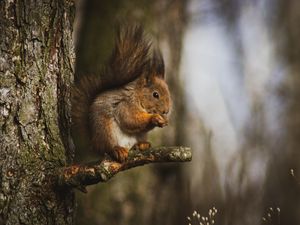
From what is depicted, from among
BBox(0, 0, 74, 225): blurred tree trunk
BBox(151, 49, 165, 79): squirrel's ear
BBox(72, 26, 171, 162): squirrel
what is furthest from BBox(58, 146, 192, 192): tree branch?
BBox(151, 49, 165, 79): squirrel's ear

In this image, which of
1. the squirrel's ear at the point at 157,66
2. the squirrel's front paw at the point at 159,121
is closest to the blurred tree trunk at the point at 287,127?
the squirrel's front paw at the point at 159,121

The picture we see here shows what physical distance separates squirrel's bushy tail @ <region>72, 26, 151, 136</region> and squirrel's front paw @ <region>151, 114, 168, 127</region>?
0.22 meters

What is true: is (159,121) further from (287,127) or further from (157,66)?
(287,127)

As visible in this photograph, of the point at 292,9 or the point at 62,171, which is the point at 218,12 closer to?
the point at 292,9

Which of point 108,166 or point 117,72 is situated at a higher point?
point 117,72

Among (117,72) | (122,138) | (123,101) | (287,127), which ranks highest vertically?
(117,72)

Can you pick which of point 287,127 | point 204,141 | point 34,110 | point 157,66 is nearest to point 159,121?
point 157,66

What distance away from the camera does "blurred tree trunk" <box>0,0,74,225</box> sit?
6.07 ft

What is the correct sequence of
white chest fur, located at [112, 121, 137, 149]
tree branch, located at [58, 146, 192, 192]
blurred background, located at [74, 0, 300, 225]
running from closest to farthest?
tree branch, located at [58, 146, 192, 192]
white chest fur, located at [112, 121, 137, 149]
blurred background, located at [74, 0, 300, 225]

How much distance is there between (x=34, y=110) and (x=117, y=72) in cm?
74

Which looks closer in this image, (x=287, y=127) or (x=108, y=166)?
(x=108, y=166)

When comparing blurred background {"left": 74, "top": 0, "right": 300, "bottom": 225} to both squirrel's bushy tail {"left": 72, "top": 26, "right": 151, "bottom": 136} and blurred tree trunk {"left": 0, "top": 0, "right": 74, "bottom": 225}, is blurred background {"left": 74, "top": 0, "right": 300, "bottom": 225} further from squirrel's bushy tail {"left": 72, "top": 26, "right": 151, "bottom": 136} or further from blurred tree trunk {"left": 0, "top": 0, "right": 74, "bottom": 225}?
blurred tree trunk {"left": 0, "top": 0, "right": 74, "bottom": 225}

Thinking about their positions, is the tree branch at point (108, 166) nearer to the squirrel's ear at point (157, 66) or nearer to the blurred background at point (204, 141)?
the blurred background at point (204, 141)

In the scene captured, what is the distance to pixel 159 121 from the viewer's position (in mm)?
2564
